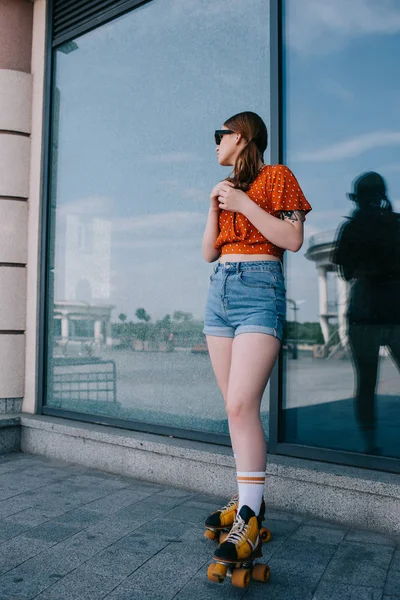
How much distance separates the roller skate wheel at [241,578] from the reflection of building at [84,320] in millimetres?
2709

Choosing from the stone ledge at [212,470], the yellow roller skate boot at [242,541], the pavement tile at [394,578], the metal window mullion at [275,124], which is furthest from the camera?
the metal window mullion at [275,124]

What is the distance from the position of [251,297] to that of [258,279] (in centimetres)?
8

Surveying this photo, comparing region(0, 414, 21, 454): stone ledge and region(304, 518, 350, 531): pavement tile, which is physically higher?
region(0, 414, 21, 454): stone ledge

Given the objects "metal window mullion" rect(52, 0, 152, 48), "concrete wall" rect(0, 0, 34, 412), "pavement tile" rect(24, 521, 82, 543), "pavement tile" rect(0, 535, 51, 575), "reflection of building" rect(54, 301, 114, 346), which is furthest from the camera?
"concrete wall" rect(0, 0, 34, 412)

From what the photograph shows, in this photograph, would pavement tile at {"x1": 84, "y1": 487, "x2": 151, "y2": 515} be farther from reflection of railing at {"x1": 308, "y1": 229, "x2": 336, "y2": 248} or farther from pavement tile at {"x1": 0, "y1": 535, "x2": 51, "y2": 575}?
reflection of railing at {"x1": 308, "y1": 229, "x2": 336, "y2": 248}

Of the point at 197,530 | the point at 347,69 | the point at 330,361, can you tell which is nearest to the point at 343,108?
the point at 347,69

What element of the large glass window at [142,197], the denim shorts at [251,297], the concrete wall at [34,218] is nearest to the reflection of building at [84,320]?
the large glass window at [142,197]

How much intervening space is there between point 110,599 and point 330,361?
1.84m

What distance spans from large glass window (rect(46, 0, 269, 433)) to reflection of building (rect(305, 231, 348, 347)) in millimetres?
732

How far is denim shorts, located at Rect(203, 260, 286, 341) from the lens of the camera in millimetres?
2551

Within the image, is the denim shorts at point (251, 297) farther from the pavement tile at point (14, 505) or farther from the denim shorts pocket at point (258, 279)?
the pavement tile at point (14, 505)

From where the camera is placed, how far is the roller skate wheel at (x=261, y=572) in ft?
7.88

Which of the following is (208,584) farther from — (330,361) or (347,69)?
(347,69)

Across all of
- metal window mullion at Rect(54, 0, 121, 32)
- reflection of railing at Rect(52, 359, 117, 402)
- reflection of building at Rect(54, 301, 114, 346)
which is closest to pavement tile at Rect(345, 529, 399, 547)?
reflection of railing at Rect(52, 359, 117, 402)
